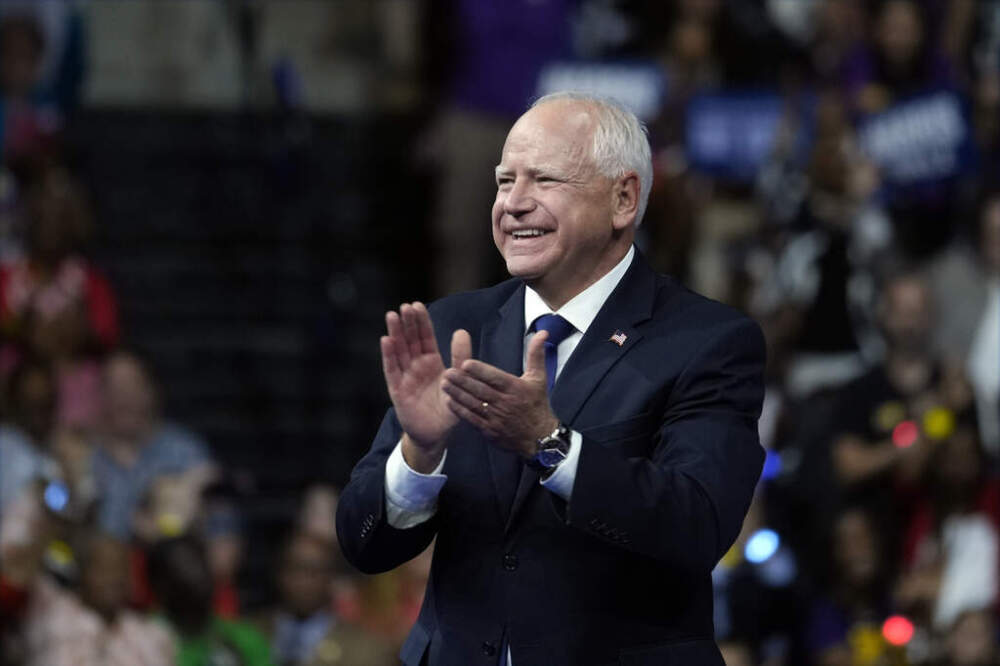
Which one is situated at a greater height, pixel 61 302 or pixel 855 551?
pixel 61 302

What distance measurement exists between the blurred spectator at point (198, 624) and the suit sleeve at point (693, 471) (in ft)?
12.8

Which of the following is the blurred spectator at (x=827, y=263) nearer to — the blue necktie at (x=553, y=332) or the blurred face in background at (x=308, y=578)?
the blurred face in background at (x=308, y=578)

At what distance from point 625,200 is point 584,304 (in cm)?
19

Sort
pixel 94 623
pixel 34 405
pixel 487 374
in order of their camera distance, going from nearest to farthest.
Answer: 1. pixel 487 374
2. pixel 94 623
3. pixel 34 405

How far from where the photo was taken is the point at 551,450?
2.92m

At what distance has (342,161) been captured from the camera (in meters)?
10.9

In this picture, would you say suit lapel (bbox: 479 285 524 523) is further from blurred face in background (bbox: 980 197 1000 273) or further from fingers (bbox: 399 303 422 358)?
blurred face in background (bbox: 980 197 1000 273)

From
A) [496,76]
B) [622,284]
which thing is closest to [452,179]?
[496,76]

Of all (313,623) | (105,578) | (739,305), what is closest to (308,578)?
(313,623)

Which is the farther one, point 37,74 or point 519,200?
point 37,74

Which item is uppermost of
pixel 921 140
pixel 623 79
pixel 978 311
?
pixel 623 79

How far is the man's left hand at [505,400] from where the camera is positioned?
2.85m

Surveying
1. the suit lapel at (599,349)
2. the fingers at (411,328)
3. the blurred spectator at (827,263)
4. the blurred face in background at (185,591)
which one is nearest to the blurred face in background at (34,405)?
the blurred face in background at (185,591)

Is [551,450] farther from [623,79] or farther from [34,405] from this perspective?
[623,79]
